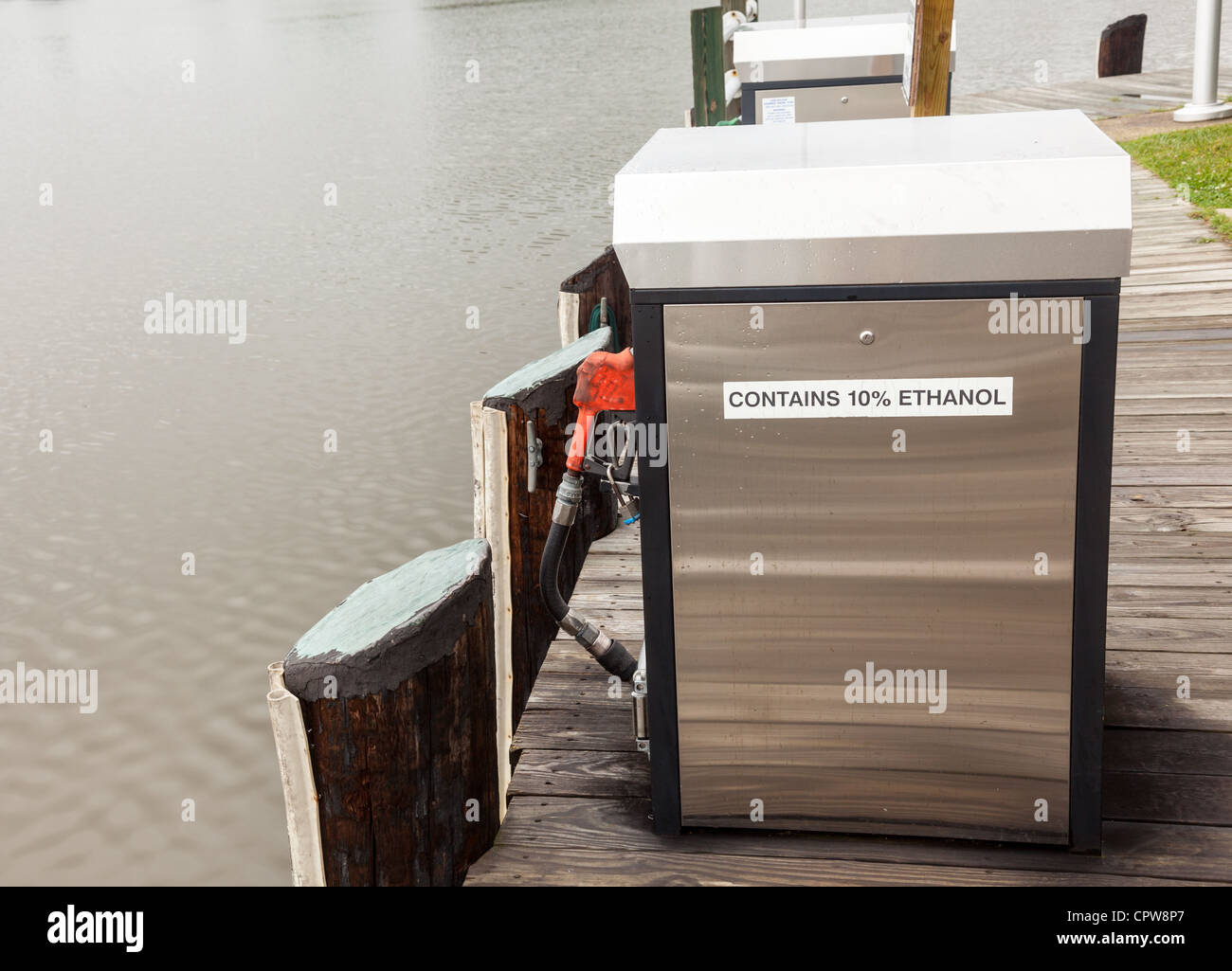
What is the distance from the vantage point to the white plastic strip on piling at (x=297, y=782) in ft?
8.36

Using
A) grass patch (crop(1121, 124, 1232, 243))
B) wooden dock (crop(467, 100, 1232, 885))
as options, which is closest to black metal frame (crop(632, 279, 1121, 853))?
wooden dock (crop(467, 100, 1232, 885))

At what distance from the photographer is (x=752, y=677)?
2664 mm

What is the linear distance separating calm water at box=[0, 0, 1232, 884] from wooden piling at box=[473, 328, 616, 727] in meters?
1.62

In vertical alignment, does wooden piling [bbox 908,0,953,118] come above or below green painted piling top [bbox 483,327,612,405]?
above

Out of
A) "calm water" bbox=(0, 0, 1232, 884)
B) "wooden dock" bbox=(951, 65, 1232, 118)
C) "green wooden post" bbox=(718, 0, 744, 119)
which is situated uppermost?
"green wooden post" bbox=(718, 0, 744, 119)

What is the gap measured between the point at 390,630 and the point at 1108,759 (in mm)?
1690

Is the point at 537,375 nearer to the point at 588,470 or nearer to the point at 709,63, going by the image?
the point at 588,470

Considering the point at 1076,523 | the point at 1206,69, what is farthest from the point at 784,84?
the point at 1206,69

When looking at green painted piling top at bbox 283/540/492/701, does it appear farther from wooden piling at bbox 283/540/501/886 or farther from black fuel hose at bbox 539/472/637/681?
black fuel hose at bbox 539/472/637/681

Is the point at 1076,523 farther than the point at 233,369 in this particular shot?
No

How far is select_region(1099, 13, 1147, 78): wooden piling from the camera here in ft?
63.5

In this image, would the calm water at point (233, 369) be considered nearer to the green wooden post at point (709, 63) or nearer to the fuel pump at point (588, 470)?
the green wooden post at point (709, 63)

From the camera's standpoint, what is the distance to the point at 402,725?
2.67m

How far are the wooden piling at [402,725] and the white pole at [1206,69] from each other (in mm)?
13001
